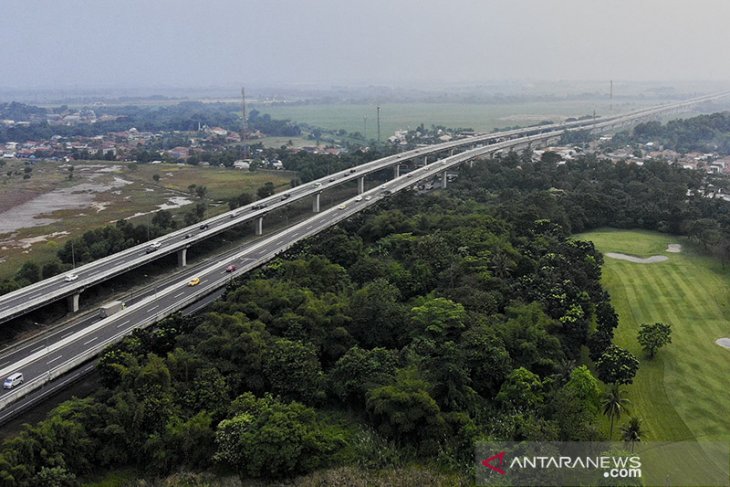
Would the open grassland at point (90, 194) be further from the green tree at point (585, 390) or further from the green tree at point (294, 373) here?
the green tree at point (585, 390)

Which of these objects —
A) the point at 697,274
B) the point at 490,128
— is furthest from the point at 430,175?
the point at 490,128

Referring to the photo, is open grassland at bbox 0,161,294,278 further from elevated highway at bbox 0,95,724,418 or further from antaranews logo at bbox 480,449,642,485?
antaranews logo at bbox 480,449,642,485

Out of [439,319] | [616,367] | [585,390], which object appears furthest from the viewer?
[439,319]

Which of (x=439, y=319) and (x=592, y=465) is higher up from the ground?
(x=439, y=319)

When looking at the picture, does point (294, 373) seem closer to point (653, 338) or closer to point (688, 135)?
point (653, 338)

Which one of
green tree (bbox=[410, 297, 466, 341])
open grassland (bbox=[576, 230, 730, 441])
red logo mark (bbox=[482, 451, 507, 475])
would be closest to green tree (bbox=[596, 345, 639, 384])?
open grassland (bbox=[576, 230, 730, 441])

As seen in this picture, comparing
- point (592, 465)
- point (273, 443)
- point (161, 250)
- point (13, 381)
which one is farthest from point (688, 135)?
point (13, 381)

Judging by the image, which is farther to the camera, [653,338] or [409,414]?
[653,338]

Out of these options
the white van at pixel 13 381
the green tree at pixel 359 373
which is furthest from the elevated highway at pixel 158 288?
the green tree at pixel 359 373
